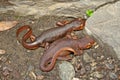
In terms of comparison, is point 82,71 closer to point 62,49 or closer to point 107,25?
point 62,49

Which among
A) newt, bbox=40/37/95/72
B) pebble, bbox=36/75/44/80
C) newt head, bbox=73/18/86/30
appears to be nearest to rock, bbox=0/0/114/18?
newt head, bbox=73/18/86/30

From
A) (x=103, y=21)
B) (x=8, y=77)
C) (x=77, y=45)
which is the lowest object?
(x=8, y=77)

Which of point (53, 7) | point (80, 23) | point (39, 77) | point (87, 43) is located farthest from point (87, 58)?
point (53, 7)

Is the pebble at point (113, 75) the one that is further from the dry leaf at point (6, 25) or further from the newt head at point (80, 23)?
the dry leaf at point (6, 25)

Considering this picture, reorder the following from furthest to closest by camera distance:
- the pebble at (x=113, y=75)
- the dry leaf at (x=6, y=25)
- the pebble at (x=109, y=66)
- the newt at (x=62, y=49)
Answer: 1. the dry leaf at (x=6, y=25)
2. the newt at (x=62, y=49)
3. the pebble at (x=109, y=66)
4. the pebble at (x=113, y=75)

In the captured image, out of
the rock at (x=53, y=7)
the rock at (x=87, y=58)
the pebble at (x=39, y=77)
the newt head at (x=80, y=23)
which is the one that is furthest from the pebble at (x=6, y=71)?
the newt head at (x=80, y=23)

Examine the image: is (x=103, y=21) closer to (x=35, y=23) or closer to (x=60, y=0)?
(x=60, y=0)

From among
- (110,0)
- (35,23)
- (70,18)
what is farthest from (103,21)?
(35,23)

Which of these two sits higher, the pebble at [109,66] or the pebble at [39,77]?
the pebble at [109,66]
